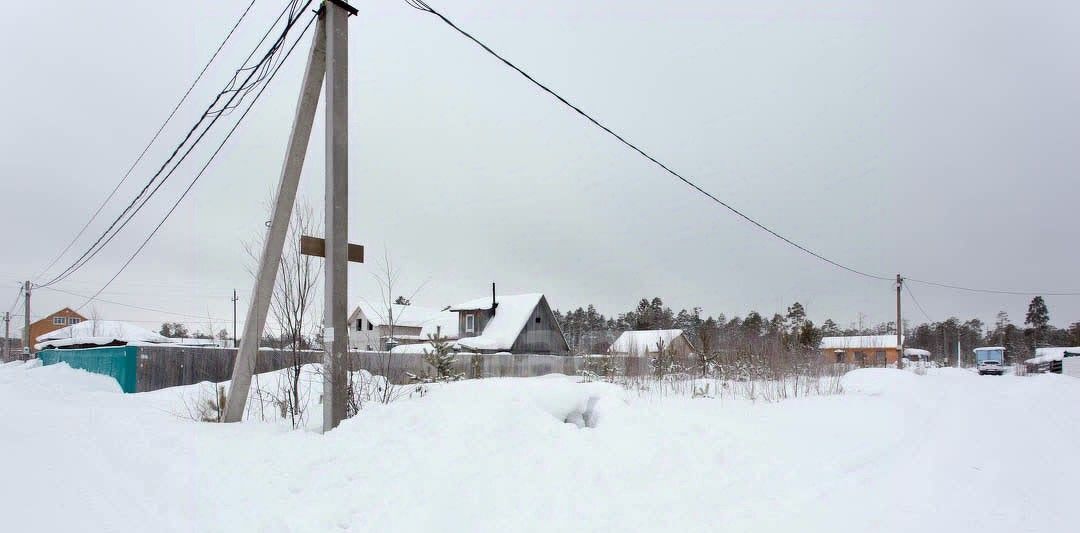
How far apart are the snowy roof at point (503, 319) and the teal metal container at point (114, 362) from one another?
60.5ft

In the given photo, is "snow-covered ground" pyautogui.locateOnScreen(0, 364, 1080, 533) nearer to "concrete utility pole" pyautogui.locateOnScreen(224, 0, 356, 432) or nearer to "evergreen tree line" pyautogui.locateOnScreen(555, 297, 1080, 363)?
"concrete utility pole" pyautogui.locateOnScreen(224, 0, 356, 432)

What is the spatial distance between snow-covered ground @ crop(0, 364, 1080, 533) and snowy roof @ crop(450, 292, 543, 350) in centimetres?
2979

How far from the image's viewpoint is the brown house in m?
70.4

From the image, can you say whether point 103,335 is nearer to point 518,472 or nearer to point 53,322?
point 518,472

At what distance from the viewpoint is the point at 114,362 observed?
20.3m

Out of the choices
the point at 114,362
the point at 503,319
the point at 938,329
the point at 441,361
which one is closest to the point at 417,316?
the point at 503,319

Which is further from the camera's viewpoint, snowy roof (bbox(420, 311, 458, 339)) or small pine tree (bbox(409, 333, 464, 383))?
snowy roof (bbox(420, 311, 458, 339))

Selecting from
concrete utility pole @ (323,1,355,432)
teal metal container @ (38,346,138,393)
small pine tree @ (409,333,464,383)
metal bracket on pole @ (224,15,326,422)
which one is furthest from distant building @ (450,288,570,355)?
concrete utility pole @ (323,1,355,432)

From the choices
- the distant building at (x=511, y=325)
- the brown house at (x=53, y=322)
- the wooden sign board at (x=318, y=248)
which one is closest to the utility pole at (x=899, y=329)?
the distant building at (x=511, y=325)

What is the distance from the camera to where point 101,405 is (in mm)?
8727

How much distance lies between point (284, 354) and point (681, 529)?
6.06 m

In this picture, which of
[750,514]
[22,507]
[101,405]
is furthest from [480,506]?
[101,405]

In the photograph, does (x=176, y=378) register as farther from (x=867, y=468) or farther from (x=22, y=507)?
(x=867, y=468)

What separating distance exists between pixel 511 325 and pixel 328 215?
3282 centimetres
